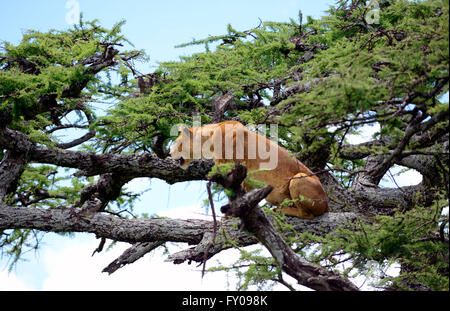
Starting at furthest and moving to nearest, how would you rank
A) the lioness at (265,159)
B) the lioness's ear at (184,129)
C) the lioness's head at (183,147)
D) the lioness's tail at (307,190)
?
the lioness's head at (183,147) → the lioness's ear at (184,129) → the lioness at (265,159) → the lioness's tail at (307,190)

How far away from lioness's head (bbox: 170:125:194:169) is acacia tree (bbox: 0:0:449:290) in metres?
0.17

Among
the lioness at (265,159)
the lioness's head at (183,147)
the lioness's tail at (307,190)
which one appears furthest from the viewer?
the lioness's head at (183,147)

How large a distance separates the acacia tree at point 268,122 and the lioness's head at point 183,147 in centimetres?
17

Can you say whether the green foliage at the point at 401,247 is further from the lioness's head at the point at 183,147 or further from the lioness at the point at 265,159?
the lioness's head at the point at 183,147

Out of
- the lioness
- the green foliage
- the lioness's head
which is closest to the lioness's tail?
the lioness

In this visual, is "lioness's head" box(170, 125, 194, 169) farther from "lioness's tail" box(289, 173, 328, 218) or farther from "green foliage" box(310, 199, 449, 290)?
"green foliage" box(310, 199, 449, 290)

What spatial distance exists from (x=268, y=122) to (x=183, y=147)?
1.43 meters

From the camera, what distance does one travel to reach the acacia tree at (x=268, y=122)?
4.54 m

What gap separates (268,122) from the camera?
7789 millimetres

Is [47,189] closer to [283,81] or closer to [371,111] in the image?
[283,81]

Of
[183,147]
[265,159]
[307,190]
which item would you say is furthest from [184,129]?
[307,190]

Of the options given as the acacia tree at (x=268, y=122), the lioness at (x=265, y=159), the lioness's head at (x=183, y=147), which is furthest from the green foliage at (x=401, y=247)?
the lioness's head at (x=183, y=147)

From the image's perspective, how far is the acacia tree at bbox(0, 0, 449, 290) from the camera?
4535 mm
